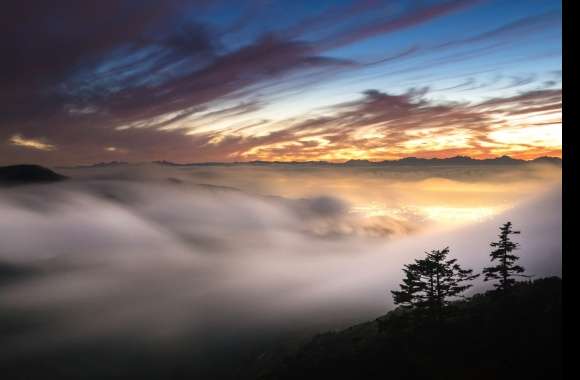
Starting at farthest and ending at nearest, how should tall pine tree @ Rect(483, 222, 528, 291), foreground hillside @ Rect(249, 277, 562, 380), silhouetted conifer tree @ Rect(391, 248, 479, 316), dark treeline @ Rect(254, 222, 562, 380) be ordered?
1. tall pine tree @ Rect(483, 222, 528, 291)
2. silhouetted conifer tree @ Rect(391, 248, 479, 316)
3. dark treeline @ Rect(254, 222, 562, 380)
4. foreground hillside @ Rect(249, 277, 562, 380)

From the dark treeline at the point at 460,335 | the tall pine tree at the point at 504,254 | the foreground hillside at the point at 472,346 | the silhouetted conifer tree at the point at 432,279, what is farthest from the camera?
the tall pine tree at the point at 504,254

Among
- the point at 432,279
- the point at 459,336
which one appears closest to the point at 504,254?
the point at 432,279

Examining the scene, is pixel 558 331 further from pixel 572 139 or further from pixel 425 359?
pixel 572 139

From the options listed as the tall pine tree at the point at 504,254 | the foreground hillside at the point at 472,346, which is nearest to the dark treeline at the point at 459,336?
the foreground hillside at the point at 472,346

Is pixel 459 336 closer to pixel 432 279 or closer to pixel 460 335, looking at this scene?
pixel 460 335

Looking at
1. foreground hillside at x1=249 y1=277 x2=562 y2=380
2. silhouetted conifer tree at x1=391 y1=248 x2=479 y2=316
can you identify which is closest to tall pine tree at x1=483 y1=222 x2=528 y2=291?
foreground hillside at x1=249 y1=277 x2=562 y2=380

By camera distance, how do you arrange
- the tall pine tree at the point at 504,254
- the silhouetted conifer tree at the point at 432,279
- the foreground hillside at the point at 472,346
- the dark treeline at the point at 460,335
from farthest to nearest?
the tall pine tree at the point at 504,254
the silhouetted conifer tree at the point at 432,279
the dark treeline at the point at 460,335
the foreground hillside at the point at 472,346

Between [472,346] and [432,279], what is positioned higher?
[432,279]

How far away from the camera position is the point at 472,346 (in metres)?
40.7

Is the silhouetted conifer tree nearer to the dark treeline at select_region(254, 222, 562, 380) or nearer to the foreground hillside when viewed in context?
the dark treeline at select_region(254, 222, 562, 380)

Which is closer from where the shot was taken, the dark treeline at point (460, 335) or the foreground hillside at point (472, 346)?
the foreground hillside at point (472, 346)

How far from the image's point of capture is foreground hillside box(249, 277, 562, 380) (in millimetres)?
36469

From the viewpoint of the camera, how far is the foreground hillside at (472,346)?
3647 centimetres

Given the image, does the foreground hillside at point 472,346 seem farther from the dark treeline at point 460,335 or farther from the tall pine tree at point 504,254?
the tall pine tree at point 504,254
